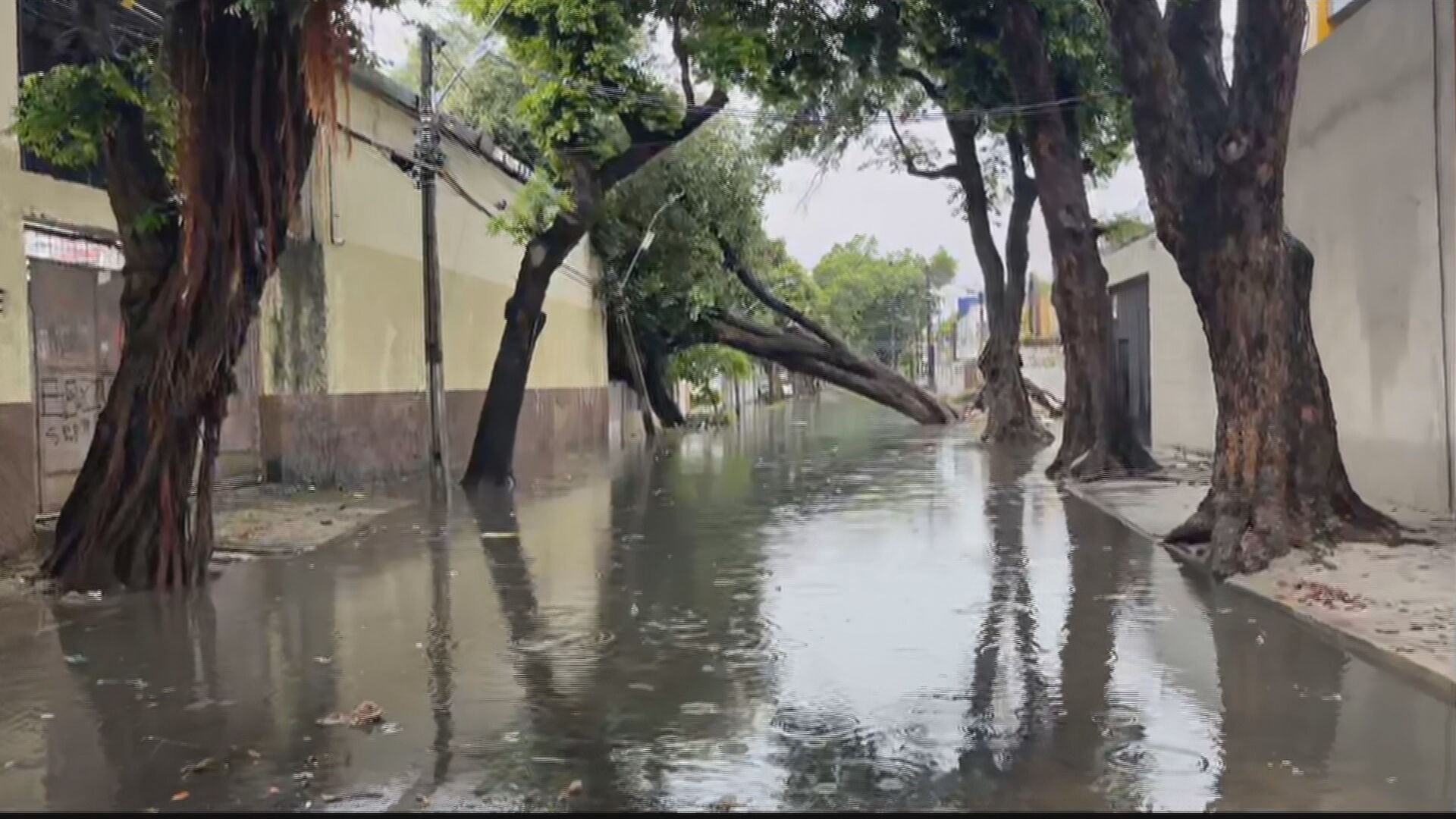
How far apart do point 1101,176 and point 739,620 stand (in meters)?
21.8

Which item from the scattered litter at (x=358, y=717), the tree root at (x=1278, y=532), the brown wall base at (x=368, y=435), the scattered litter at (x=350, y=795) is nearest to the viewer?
the scattered litter at (x=350, y=795)

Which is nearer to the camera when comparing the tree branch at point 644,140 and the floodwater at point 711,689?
the floodwater at point 711,689

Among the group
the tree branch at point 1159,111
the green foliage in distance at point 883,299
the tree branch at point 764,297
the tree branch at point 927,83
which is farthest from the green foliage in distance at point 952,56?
the green foliage in distance at point 883,299

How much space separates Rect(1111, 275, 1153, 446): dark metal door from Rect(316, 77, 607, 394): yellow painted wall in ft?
39.3

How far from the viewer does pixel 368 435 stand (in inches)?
798

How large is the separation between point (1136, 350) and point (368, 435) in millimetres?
15102

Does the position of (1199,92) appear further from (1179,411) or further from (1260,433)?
(1179,411)

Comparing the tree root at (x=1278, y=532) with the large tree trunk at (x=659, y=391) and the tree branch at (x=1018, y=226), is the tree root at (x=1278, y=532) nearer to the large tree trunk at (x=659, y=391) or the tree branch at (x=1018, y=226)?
the tree branch at (x=1018, y=226)

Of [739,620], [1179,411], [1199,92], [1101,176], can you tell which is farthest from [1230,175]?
[1101,176]

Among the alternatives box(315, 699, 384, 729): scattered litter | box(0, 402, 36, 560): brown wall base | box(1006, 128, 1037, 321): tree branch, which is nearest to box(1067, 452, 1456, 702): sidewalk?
box(315, 699, 384, 729): scattered litter

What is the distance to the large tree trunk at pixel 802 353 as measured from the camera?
39344 millimetres

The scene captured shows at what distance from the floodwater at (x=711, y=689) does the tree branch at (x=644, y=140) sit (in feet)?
28.3

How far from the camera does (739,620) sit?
29.4ft

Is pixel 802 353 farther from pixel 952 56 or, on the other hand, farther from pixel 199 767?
pixel 199 767
